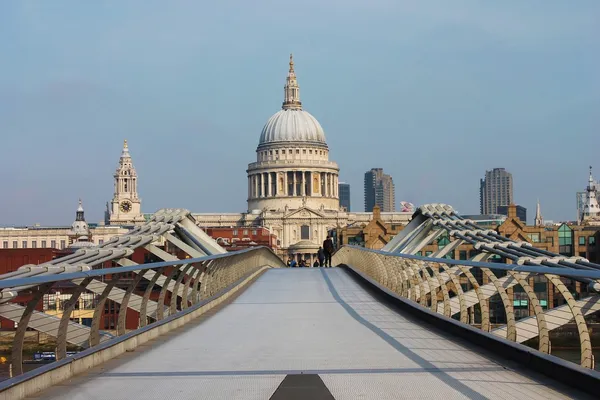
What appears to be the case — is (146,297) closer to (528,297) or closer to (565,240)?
(528,297)

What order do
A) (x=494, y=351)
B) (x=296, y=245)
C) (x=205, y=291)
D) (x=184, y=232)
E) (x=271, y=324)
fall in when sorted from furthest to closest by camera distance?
(x=296, y=245)
(x=184, y=232)
(x=205, y=291)
(x=271, y=324)
(x=494, y=351)

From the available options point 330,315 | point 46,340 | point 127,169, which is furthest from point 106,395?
point 127,169

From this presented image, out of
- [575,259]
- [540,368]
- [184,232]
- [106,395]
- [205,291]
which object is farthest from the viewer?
[184,232]

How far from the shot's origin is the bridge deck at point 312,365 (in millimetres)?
8766

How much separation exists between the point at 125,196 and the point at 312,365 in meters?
189

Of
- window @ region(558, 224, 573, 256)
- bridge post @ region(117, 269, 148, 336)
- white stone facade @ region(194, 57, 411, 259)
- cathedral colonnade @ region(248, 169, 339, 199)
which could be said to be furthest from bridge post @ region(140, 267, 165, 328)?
Result: cathedral colonnade @ region(248, 169, 339, 199)

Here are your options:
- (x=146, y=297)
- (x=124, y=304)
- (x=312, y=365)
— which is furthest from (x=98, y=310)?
(x=146, y=297)

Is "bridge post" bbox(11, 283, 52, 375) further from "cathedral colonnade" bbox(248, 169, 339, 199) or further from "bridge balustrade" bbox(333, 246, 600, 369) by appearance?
"cathedral colonnade" bbox(248, 169, 339, 199)

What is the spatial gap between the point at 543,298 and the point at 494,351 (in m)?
1.19

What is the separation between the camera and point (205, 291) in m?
19.1

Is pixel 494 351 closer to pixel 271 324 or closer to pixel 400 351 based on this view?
pixel 400 351

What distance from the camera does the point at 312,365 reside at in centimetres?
1044

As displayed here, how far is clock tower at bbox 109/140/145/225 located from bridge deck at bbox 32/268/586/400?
182257mm

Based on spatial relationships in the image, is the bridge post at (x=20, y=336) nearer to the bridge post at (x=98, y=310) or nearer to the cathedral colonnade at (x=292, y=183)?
the bridge post at (x=98, y=310)
